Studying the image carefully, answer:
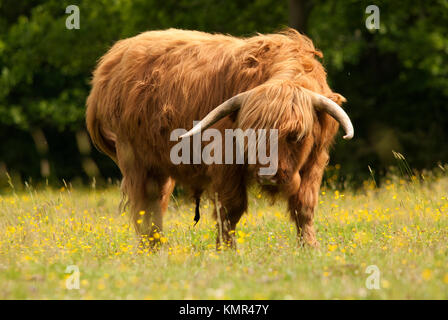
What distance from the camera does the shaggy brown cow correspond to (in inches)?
220

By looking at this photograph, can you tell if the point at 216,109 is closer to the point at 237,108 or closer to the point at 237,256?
the point at 237,108

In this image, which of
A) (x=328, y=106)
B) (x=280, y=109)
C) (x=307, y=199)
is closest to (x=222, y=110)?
(x=280, y=109)

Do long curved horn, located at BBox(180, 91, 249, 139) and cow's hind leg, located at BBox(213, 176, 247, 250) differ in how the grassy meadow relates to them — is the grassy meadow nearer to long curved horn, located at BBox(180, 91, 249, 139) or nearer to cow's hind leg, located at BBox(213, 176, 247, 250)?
cow's hind leg, located at BBox(213, 176, 247, 250)

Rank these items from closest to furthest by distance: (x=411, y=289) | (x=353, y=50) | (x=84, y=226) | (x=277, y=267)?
1. (x=411, y=289)
2. (x=277, y=267)
3. (x=84, y=226)
4. (x=353, y=50)

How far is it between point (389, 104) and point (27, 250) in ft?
41.4

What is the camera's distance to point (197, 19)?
15.0 metres

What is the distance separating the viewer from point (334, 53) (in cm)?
1416

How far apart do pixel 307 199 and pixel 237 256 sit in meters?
0.85

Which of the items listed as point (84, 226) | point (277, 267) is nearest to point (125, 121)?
point (84, 226)

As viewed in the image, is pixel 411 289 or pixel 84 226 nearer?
pixel 411 289

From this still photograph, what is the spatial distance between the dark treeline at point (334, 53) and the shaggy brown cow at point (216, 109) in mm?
6373

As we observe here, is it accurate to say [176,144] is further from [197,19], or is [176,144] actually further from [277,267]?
[197,19]

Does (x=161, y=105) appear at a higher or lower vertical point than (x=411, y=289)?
higher

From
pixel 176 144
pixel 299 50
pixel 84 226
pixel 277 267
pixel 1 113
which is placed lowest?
pixel 1 113
